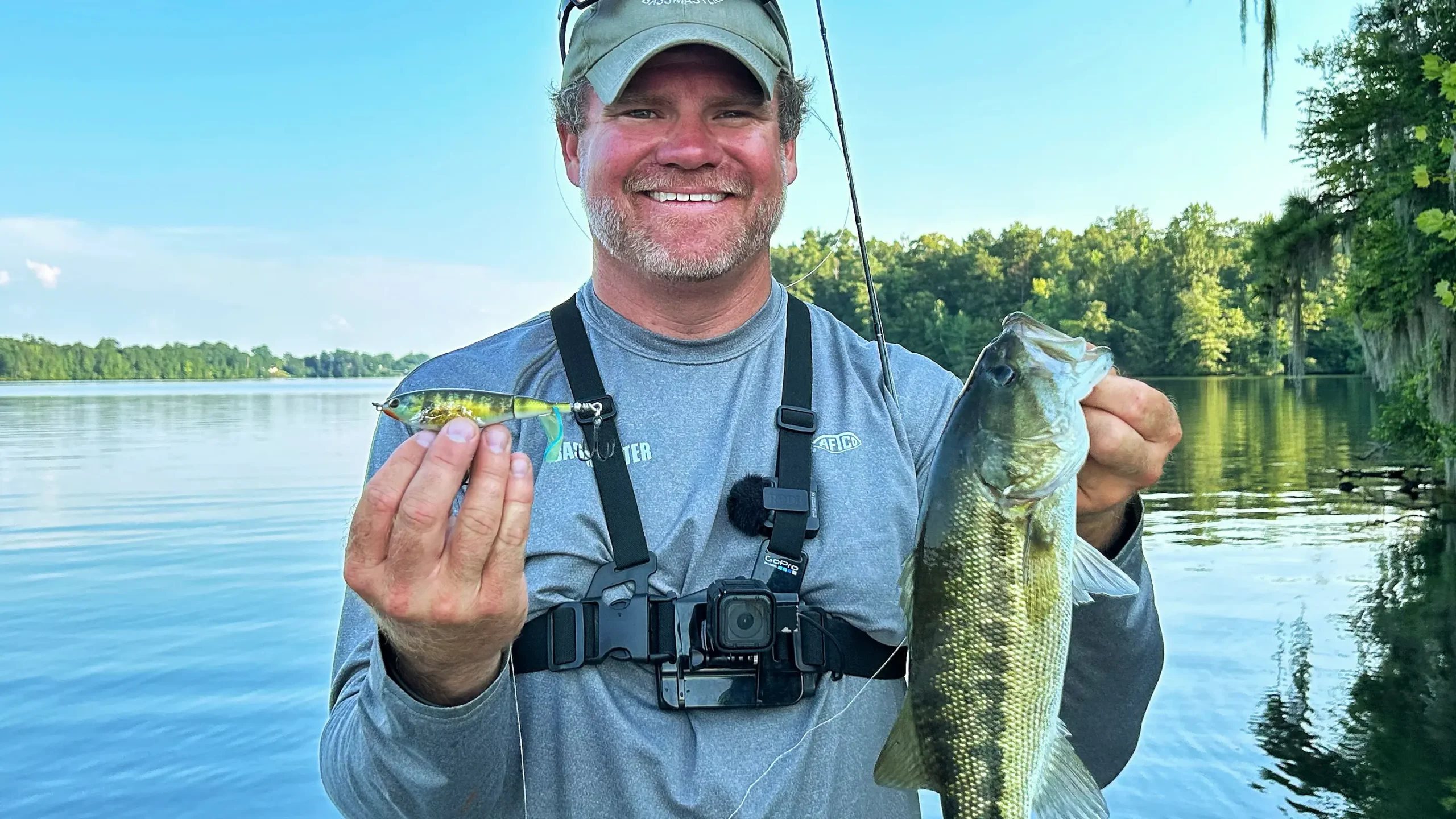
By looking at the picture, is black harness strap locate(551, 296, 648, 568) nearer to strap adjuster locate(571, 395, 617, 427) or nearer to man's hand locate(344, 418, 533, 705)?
strap adjuster locate(571, 395, 617, 427)

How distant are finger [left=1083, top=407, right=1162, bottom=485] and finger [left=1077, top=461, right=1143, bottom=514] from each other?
A: 4cm

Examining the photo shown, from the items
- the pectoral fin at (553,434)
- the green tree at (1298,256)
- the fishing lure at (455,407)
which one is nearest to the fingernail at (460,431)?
the fishing lure at (455,407)

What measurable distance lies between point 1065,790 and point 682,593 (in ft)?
3.30

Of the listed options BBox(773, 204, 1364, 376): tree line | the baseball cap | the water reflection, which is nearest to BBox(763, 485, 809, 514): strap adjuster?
the baseball cap

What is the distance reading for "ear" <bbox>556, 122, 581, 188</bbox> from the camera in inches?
132

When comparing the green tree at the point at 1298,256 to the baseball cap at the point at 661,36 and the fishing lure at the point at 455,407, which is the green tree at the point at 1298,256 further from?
the fishing lure at the point at 455,407

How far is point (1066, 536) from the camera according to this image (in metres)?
2.27

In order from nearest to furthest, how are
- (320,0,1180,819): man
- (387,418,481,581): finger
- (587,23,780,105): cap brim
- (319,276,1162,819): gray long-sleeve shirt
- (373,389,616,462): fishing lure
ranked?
1. (387,418,481,581): finger
2. (320,0,1180,819): man
3. (373,389,616,462): fishing lure
4. (319,276,1162,819): gray long-sleeve shirt
5. (587,23,780,105): cap brim

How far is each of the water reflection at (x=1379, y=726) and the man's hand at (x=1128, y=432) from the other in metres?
7.65

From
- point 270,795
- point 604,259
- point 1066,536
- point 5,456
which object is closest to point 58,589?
point 270,795

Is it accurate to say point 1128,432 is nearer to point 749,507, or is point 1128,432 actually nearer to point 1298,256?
point 749,507

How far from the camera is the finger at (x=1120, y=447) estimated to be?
2.20 metres

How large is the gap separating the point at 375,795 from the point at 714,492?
3.44ft

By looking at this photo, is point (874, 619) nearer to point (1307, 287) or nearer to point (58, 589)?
point (58, 589)
